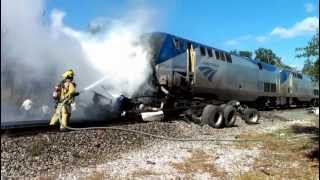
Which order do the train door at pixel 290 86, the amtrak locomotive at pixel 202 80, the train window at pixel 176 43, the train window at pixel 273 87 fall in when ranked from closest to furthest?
the amtrak locomotive at pixel 202 80
the train window at pixel 176 43
the train window at pixel 273 87
the train door at pixel 290 86

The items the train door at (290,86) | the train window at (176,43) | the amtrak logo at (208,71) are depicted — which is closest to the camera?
the train window at (176,43)

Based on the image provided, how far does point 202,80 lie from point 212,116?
205cm

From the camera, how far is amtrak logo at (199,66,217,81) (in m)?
17.4

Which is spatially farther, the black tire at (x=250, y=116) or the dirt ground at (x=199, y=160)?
the black tire at (x=250, y=116)

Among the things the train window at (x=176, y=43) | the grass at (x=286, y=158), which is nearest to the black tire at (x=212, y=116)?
the grass at (x=286, y=158)

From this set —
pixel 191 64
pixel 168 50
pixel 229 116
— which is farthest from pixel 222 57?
pixel 168 50

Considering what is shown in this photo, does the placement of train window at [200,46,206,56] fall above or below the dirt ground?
above

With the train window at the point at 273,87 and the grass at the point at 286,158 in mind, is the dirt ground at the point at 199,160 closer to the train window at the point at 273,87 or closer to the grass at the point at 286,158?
the grass at the point at 286,158

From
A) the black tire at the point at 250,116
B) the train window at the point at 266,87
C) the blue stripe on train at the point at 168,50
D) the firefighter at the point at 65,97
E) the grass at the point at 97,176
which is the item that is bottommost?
the grass at the point at 97,176

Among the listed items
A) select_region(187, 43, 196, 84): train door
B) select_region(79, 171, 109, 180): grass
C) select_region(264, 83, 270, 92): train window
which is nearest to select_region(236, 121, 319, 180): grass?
select_region(79, 171, 109, 180): grass

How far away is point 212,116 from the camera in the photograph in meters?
15.9

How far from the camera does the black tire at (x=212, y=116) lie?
51.8 ft

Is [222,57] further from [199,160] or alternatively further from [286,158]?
[199,160]

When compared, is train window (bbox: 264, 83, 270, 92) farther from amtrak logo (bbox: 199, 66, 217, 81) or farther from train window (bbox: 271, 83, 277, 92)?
amtrak logo (bbox: 199, 66, 217, 81)
